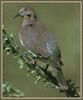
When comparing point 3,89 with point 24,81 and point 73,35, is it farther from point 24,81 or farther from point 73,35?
point 73,35

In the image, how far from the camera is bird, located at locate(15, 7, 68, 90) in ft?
23.9

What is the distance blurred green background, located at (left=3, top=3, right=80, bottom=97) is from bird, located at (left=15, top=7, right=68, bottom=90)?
5.25ft

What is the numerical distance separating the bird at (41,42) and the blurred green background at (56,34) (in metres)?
1.60

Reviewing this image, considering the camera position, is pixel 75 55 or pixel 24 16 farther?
pixel 75 55

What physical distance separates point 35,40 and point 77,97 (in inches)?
69.0

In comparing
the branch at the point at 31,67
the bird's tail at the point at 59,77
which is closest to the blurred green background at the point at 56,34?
the bird's tail at the point at 59,77

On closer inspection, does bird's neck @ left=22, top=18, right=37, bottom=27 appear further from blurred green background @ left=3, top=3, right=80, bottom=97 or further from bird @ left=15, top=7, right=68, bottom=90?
blurred green background @ left=3, top=3, right=80, bottom=97

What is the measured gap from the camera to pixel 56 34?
12.5 meters

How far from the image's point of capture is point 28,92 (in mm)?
10023

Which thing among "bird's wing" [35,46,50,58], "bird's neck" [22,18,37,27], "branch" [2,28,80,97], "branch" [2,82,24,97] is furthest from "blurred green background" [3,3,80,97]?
"branch" [2,82,24,97]

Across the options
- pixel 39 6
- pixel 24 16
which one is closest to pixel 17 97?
pixel 24 16

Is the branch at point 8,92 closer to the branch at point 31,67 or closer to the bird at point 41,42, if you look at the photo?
the branch at point 31,67

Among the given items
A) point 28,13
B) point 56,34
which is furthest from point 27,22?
point 56,34

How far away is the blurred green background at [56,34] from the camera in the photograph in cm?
1084
